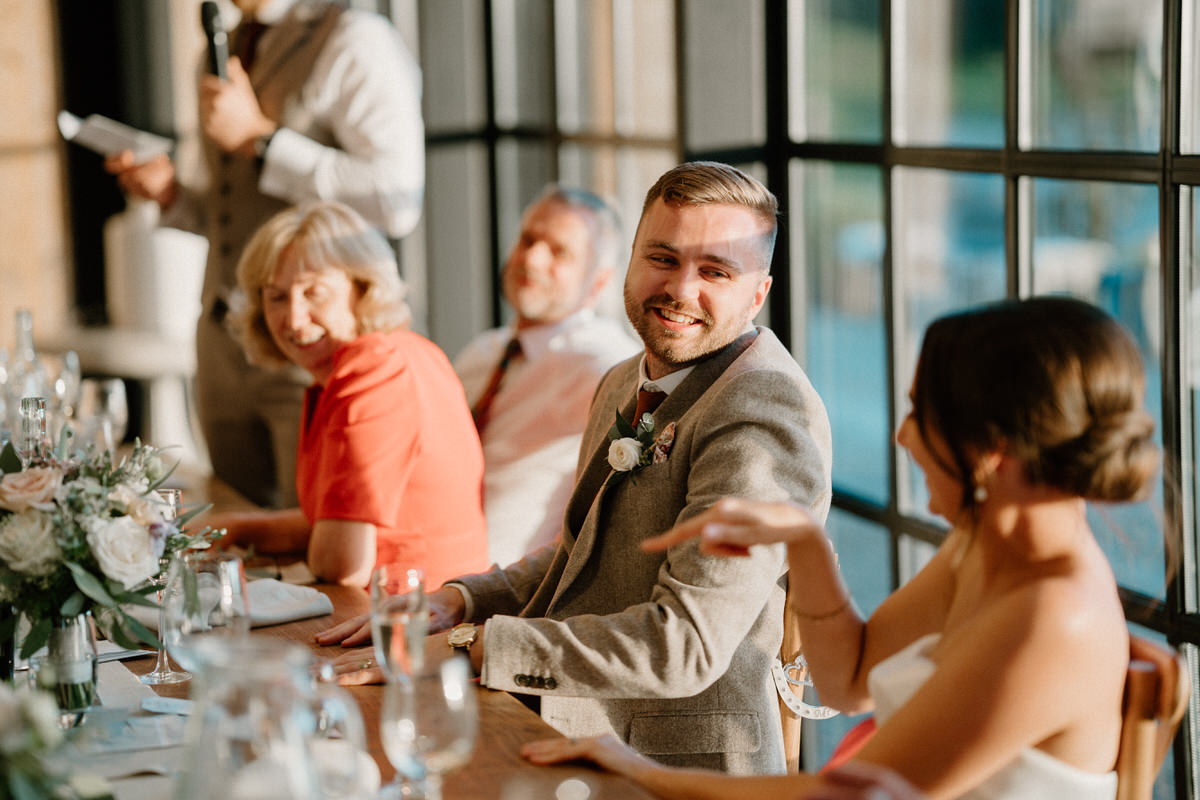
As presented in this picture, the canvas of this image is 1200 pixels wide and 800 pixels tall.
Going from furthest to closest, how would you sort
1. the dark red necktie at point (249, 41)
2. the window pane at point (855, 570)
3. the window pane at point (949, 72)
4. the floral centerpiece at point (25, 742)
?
1. the dark red necktie at point (249, 41)
2. the window pane at point (855, 570)
3. the window pane at point (949, 72)
4. the floral centerpiece at point (25, 742)

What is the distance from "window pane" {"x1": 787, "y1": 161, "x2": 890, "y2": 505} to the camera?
286 cm

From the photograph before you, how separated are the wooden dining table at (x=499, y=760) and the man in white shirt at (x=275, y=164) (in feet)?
6.08

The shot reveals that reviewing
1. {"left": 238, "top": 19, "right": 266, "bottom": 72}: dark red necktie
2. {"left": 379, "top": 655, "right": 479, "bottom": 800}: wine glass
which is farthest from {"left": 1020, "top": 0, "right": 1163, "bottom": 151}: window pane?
{"left": 238, "top": 19, "right": 266, "bottom": 72}: dark red necktie

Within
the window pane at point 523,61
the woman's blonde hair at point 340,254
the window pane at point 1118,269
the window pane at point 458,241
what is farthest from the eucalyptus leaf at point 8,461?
the window pane at point 458,241

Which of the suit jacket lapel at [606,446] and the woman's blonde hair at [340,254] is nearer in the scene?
the suit jacket lapel at [606,446]

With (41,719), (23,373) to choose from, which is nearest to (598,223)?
(23,373)

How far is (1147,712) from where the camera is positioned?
131 centimetres

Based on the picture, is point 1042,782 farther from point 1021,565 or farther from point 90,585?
point 90,585

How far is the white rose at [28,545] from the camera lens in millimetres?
1524

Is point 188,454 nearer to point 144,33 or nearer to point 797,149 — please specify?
point 144,33

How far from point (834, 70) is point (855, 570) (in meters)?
1.11

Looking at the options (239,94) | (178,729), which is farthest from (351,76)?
(178,729)

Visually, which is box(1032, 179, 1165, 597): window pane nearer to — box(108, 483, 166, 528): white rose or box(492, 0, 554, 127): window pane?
box(108, 483, 166, 528): white rose

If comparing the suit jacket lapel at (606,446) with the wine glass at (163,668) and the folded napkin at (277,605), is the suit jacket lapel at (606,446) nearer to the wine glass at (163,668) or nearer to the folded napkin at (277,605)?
the folded napkin at (277,605)
